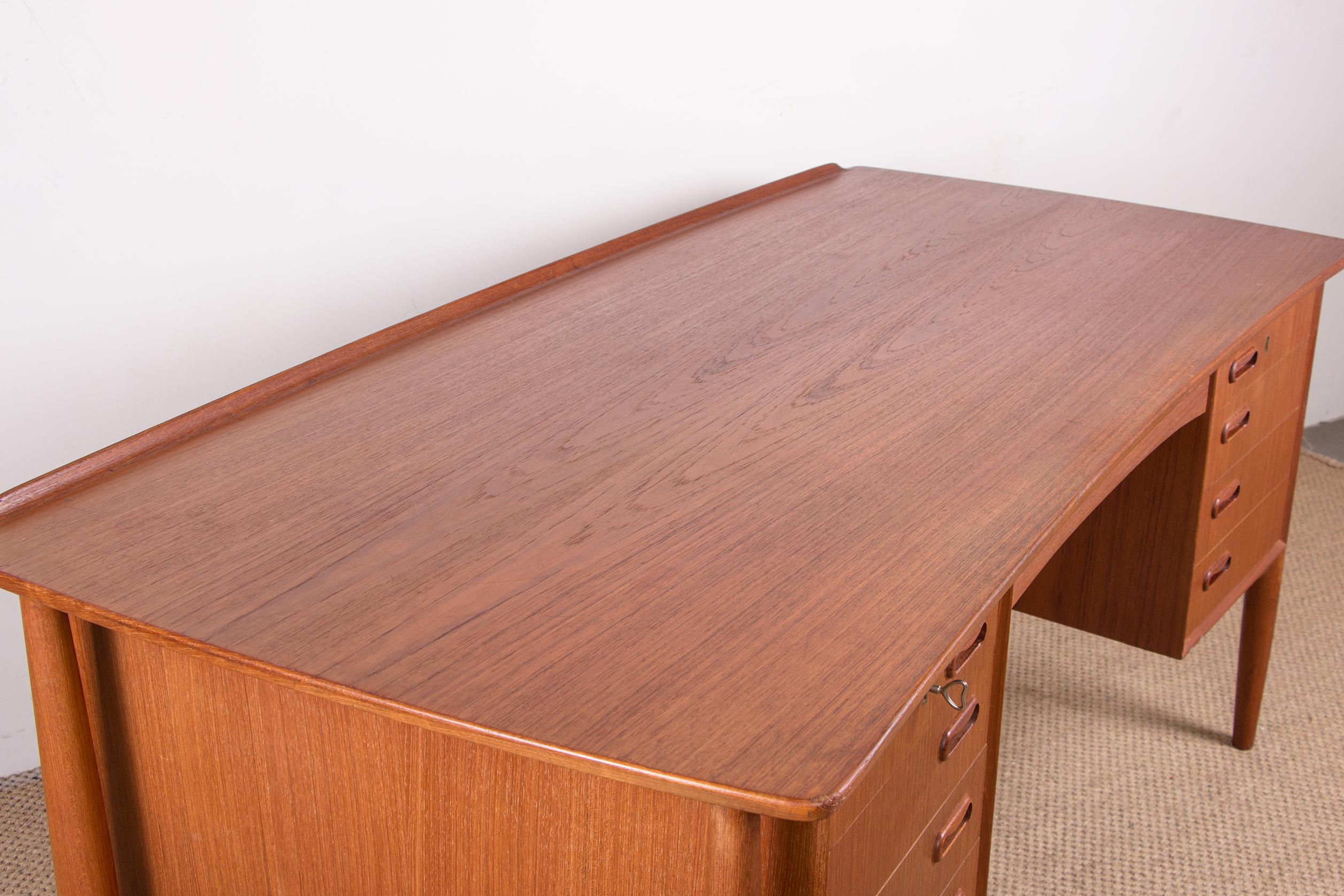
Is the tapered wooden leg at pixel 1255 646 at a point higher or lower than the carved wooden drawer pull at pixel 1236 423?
lower

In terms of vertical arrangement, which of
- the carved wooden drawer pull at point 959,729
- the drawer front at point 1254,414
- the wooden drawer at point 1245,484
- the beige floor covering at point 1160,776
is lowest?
the beige floor covering at point 1160,776

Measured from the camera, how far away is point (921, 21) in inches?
87.1

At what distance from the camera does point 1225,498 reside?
5.05 feet

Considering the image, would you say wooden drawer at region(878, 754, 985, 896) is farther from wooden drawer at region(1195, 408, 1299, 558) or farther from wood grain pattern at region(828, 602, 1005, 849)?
wooden drawer at region(1195, 408, 1299, 558)

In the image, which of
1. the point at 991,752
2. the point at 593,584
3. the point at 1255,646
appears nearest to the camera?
the point at 593,584

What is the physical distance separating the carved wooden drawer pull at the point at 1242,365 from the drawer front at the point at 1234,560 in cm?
25

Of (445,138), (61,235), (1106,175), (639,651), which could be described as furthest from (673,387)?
(1106,175)

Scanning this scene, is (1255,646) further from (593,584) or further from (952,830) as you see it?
(593,584)

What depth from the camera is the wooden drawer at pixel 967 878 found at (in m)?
1.09

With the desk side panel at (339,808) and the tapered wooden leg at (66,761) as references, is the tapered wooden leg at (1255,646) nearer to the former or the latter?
the desk side panel at (339,808)

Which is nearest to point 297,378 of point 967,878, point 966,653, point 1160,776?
point 966,653

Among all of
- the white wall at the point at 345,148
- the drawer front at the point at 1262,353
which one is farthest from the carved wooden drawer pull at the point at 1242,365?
the white wall at the point at 345,148

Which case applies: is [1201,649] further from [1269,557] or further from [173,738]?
[173,738]

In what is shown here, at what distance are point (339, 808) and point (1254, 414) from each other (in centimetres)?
118
